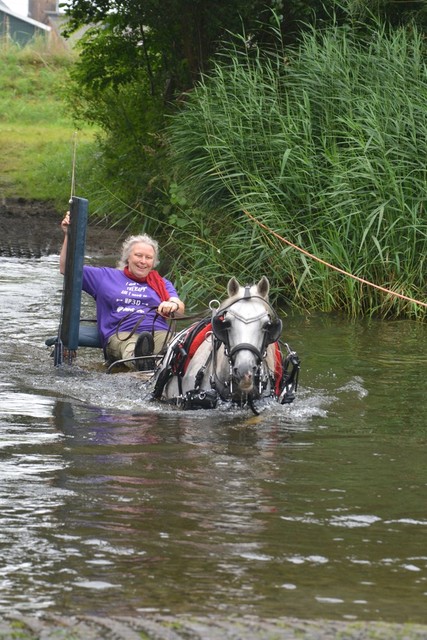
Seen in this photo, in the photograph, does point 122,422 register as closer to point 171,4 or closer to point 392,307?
point 392,307

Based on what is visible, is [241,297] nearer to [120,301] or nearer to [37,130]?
[120,301]

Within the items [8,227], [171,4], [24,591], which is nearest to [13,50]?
[8,227]

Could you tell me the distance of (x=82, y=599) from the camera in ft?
14.6

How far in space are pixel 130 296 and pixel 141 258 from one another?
303mm

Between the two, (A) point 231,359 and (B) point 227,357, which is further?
(B) point 227,357

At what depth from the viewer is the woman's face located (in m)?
9.96

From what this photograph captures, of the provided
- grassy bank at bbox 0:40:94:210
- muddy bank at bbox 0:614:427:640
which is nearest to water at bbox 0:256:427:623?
muddy bank at bbox 0:614:427:640

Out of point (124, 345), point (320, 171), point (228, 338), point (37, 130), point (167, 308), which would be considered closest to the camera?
point (228, 338)

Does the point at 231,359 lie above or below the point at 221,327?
below

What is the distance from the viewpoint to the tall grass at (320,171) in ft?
45.1

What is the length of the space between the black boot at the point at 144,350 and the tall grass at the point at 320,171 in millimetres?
4281

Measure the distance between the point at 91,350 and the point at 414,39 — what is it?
20.3ft

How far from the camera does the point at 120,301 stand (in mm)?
9938

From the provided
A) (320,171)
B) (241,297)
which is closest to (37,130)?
(320,171)
